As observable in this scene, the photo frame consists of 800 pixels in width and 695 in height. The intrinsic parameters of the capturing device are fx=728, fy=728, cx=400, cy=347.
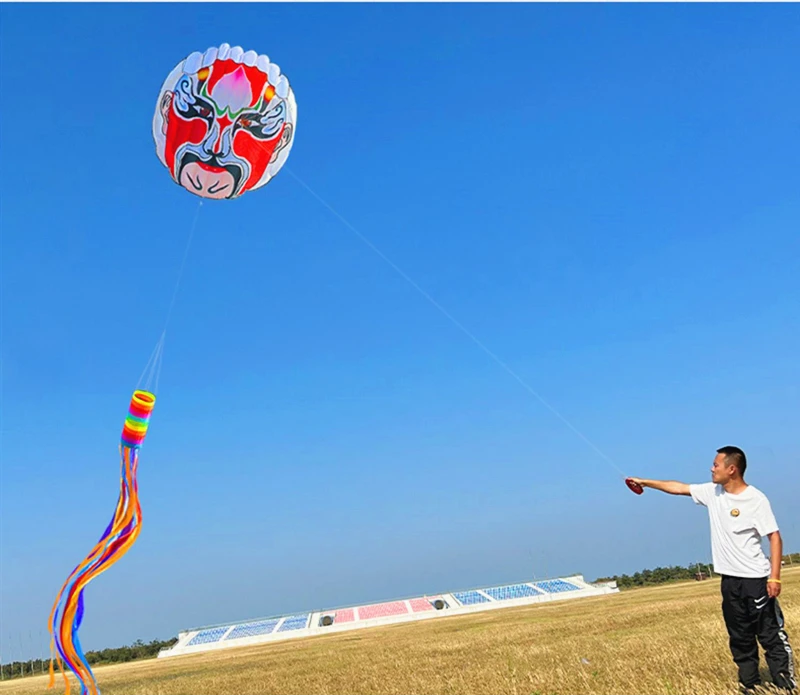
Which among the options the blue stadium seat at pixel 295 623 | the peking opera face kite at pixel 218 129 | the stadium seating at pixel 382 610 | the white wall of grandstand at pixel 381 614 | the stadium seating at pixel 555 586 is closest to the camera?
the peking opera face kite at pixel 218 129

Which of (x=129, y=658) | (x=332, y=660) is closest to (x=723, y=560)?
(x=332, y=660)

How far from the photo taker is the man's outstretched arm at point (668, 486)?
22.7ft

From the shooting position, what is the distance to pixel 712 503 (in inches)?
264

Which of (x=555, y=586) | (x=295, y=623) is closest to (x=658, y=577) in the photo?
(x=555, y=586)

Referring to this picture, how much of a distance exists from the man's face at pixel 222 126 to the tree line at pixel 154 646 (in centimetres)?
4513

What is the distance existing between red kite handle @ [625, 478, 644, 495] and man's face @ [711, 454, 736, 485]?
67cm

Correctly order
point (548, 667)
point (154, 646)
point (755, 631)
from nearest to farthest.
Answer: point (755, 631), point (548, 667), point (154, 646)

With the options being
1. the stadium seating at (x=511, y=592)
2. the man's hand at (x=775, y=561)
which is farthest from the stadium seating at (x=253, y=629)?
the man's hand at (x=775, y=561)

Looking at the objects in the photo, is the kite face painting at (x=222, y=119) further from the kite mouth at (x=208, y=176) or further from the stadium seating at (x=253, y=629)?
the stadium seating at (x=253, y=629)

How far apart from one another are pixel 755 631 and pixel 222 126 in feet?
32.7

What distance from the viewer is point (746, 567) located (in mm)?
6301

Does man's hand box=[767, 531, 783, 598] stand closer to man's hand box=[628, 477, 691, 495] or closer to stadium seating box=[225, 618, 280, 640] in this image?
man's hand box=[628, 477, 691, 495]

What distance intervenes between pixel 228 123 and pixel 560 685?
9302mm

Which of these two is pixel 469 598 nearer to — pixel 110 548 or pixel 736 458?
pixel 110 548
